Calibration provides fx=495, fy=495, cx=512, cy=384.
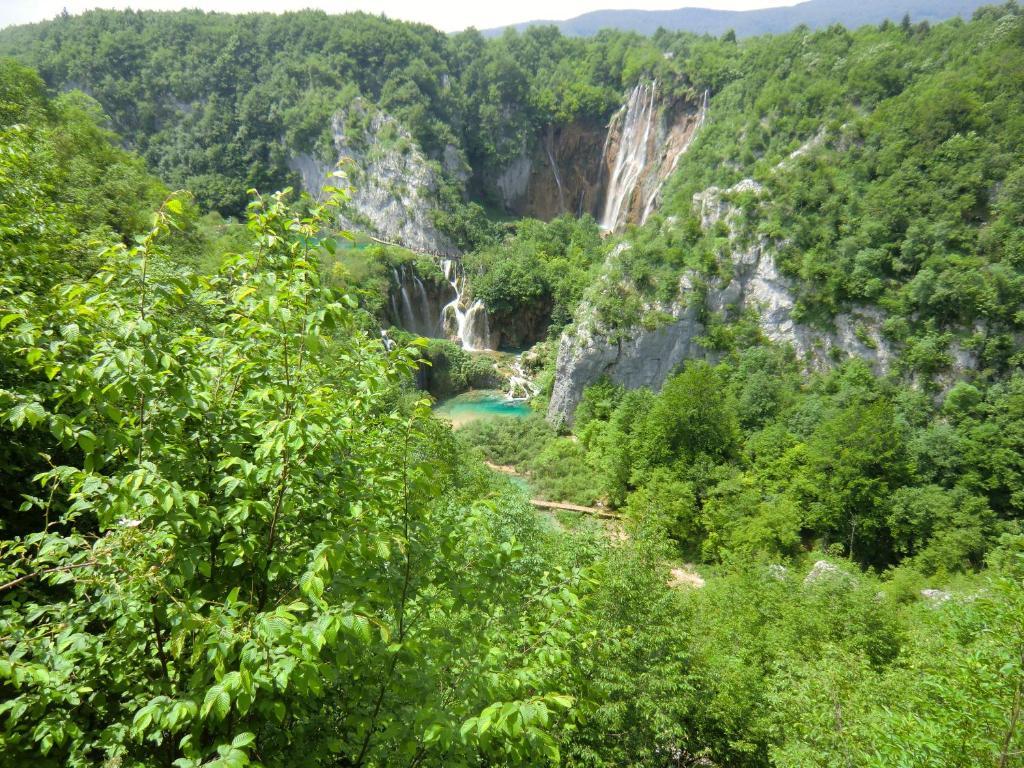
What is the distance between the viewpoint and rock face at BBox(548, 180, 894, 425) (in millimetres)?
32125

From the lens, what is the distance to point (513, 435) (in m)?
34.5

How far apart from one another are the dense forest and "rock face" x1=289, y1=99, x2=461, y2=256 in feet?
2.98

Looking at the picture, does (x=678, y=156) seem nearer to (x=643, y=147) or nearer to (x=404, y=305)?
(x=643, y=147)

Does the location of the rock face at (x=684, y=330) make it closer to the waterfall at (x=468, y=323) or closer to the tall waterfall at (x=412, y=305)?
the waterfall at (x=468, y=323)

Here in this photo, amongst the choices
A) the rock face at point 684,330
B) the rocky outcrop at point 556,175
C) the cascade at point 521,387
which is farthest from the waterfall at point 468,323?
the rocky outcrop at point 556,175

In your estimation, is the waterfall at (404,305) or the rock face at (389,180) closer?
the waterfall at (404,305)

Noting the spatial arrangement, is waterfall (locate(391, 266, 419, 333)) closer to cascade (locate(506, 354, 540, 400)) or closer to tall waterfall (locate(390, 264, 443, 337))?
tall waterfall (locate(390, 264, 443, 337))

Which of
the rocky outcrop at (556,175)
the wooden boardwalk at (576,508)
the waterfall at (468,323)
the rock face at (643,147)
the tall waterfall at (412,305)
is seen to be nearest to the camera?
the wooden boardwalk at (576,508)

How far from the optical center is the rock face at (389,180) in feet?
209

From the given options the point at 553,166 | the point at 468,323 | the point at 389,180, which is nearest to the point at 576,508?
the point at 468,323

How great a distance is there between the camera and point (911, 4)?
18262 cm

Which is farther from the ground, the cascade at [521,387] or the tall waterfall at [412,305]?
the tall waterfall at [412,305]

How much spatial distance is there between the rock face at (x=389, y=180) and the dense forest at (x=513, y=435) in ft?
2.98

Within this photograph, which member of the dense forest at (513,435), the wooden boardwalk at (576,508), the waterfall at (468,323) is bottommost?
the wooden boardwalk at (576,508)
